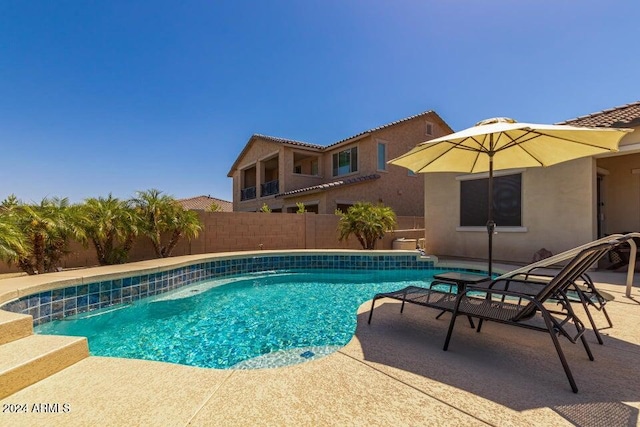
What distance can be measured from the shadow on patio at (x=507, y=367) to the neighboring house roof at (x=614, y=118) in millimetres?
6464

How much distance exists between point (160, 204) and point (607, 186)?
15.3m

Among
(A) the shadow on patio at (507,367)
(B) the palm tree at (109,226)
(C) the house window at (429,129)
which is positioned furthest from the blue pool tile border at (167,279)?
(C) the house window at (429,129)

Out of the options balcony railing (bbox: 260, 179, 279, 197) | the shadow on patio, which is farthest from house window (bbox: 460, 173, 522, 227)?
balcony railing (bbox: 260, 179, 279, 197)

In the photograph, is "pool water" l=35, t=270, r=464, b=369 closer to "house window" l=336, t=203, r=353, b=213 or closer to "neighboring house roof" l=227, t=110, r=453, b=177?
"house window" l=336, t=203, r=353, b=213

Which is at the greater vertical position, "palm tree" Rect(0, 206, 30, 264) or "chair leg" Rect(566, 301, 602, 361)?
"palm tree" Rect(0, 206, 30, 264)

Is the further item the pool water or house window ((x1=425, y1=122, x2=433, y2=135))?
house window ((x1=425, y1=122, x2=433, y2=135))

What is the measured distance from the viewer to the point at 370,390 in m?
2.29

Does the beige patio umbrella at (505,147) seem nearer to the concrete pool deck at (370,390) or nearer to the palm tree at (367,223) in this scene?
the concrete pool deck at (370,390)

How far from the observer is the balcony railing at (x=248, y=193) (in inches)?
1015

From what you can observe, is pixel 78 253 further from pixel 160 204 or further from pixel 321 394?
pixel 321 394

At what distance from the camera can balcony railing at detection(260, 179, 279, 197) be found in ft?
74.7

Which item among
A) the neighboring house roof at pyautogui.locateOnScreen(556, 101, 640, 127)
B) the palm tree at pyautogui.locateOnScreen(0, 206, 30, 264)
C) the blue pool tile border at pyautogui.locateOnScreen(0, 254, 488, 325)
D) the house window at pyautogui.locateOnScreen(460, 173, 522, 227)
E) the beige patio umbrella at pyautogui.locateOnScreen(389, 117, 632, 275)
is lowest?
the blue pool tile border at pyautogui.locateOnScreen(0, 254, 488, 325)

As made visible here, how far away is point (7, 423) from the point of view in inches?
76.0

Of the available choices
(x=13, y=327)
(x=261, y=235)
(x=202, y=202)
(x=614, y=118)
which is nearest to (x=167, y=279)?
(x=13, y=327)
